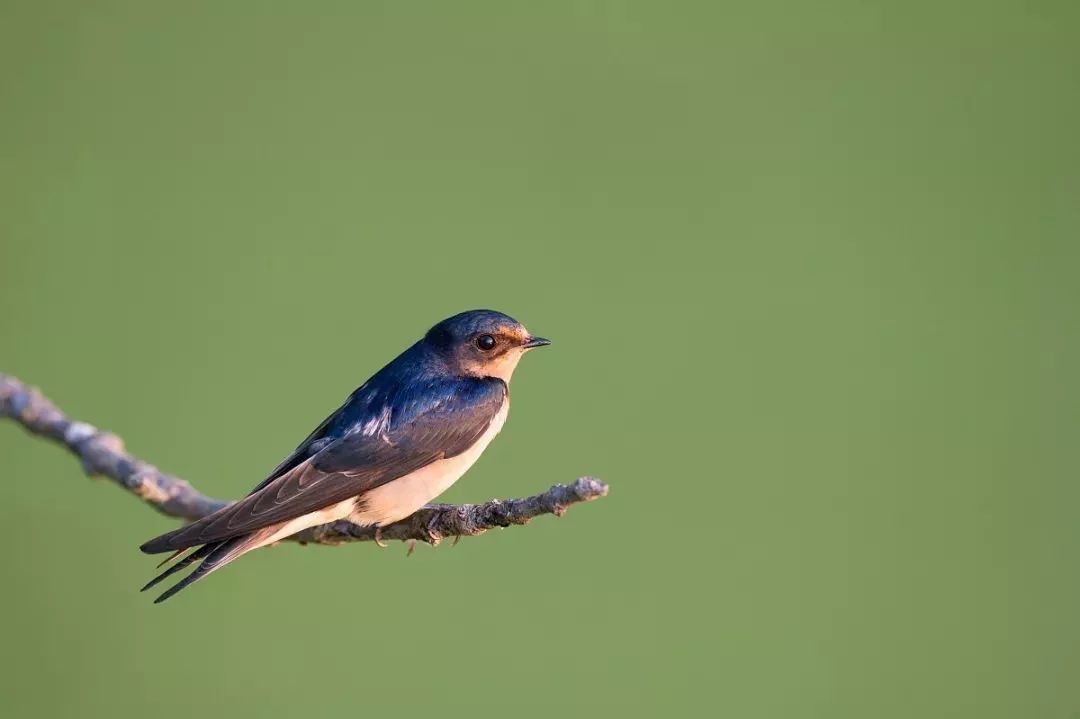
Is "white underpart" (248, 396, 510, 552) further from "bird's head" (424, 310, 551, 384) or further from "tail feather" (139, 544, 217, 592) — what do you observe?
"bird's head" (424, 310, 551, 384)

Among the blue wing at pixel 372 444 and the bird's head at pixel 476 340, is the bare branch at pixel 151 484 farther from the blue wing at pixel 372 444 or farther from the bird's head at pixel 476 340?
the bird's head at pixel 476 340

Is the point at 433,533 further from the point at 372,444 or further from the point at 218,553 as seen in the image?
the point at 218,553

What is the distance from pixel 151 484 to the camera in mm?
2143

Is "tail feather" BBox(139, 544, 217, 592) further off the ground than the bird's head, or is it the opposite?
the bird's head

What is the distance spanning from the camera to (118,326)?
10.7 feet

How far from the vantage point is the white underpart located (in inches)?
84.2

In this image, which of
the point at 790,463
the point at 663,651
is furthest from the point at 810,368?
the point at 663,651

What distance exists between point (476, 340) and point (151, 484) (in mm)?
721

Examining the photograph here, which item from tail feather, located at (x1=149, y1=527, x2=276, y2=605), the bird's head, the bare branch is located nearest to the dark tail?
tail feather, located at (x1=149, y1=527, x2=276, y2=605)

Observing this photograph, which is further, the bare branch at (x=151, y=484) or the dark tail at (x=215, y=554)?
the bare branch at (x=151, y=484)

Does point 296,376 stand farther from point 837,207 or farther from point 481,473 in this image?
point 837,207

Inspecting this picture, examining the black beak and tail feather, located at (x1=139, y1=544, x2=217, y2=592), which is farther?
the black beak

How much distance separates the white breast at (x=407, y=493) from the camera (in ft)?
7.20

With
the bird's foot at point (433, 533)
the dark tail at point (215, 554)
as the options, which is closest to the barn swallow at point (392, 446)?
the dark tail at point (215, 554)
